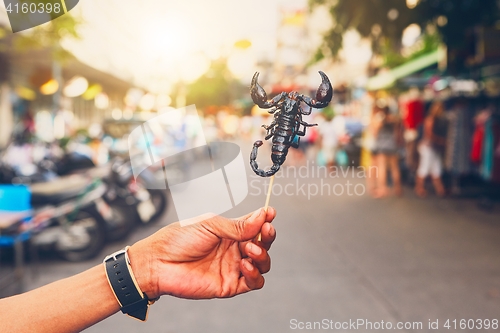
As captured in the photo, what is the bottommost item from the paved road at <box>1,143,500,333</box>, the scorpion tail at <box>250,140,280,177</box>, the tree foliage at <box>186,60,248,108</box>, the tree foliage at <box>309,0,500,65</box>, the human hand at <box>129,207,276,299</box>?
the paved road at <box>1,143,500,333</box>

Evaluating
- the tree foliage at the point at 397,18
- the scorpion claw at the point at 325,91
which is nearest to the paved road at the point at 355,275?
the scorpion claw at the point at 325,91

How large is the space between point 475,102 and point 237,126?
5.77m

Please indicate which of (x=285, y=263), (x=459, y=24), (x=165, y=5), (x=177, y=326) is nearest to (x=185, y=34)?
(x=165, y=5)

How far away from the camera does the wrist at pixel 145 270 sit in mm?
1229

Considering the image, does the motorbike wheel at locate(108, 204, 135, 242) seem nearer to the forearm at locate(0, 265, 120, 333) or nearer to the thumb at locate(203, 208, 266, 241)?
the forearm at locate(0, 265, 120, 333)

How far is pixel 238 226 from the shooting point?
1.16 metres

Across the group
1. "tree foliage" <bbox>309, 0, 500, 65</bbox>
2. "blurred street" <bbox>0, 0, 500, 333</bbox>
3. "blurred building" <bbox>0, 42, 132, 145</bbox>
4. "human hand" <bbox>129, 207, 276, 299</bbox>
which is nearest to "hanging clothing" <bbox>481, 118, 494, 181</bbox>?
"blurred street" <bbox>0, 0, 500, 333</bbox>

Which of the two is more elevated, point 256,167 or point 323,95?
point 323,95

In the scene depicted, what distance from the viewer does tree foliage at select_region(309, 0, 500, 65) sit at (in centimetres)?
503

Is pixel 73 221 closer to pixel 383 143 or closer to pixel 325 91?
pixel 325 91

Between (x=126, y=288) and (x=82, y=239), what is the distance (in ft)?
13.2

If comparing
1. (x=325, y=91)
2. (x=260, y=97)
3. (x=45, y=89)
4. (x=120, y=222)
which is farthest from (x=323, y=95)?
(x=45, y=89)

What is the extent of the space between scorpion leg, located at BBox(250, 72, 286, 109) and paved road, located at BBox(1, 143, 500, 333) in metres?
0.64

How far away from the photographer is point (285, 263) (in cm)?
475
